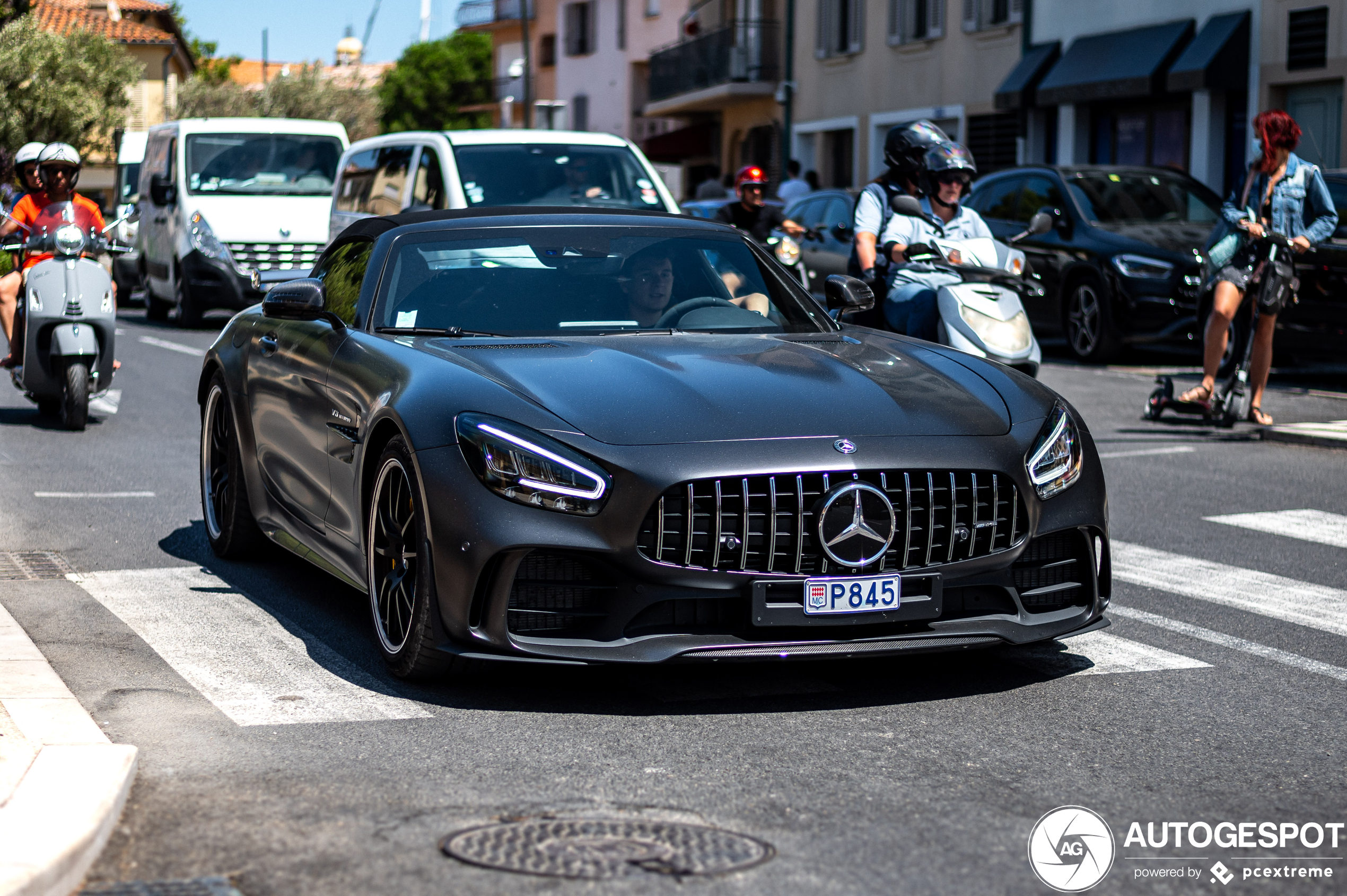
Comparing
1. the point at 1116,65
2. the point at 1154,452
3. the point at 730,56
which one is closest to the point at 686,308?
the point at 1154,452

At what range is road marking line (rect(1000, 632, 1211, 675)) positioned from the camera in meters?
5.77

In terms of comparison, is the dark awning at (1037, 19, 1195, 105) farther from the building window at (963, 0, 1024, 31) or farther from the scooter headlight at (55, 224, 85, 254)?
the scooter headlight at (55, 224, 85, 254)

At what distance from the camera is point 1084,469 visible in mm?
5574

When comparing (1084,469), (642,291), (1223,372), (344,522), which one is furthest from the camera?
(1223,372)

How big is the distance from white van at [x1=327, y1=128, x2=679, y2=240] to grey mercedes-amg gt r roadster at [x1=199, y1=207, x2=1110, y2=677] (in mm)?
8020

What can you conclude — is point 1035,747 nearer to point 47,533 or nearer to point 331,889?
point 331,889

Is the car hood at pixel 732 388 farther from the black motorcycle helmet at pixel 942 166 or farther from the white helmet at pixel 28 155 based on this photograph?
the white helmet at pixel 28 155

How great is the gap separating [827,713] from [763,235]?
10839mm

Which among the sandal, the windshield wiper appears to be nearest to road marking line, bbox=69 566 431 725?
the windshield wiper

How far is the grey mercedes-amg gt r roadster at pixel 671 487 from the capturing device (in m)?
5.00

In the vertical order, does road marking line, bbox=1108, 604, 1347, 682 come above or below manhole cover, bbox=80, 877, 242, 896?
below

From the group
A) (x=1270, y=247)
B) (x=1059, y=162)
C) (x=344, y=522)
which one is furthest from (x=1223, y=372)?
(x=1059, y=162)

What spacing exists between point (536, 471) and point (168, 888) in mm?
1653

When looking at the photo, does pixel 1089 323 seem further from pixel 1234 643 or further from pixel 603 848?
pixel 603 848
